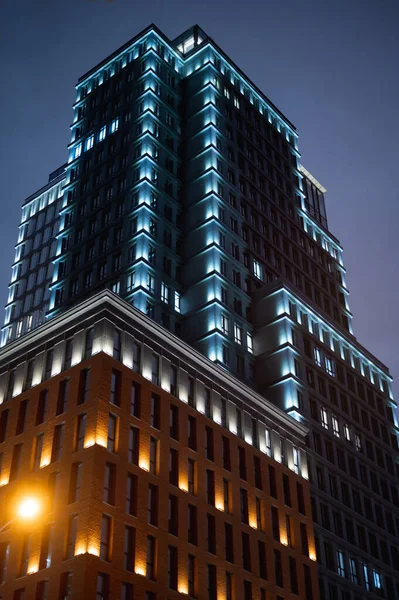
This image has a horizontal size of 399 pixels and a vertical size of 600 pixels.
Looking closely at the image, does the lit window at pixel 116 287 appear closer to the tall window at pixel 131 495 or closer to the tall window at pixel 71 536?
the tall window at pixel 131 495

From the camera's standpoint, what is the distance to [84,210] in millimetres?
101688

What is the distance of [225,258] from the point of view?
304 feet

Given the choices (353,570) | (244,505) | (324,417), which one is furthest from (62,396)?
(353,570)

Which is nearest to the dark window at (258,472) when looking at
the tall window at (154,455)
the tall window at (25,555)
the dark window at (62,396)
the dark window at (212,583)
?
the dark window at (212,583)

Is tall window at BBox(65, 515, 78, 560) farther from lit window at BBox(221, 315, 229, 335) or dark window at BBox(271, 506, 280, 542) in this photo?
lit window at BBox(221, 315, 229, 335)

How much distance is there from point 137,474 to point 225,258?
132ft

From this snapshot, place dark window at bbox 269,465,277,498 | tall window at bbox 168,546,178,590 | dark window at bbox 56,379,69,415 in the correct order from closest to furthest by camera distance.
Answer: tall window at bbox 168,546,178,590, dark window at bbox 56,379,69,415, dark window at bbox 269,465,277,498

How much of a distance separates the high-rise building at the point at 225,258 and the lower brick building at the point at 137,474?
957 centimetres

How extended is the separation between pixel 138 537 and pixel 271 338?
3838cm

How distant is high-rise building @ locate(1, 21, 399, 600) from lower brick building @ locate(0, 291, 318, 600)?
9572mm

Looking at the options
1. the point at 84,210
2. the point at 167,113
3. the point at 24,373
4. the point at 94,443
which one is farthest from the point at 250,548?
the point at 167,113

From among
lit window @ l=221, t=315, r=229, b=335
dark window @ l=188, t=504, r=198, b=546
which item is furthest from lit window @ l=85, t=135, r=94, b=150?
dark window @ l=188, t=504, r=198, b=546

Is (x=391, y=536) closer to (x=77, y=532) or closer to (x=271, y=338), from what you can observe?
(x=271, y=338)

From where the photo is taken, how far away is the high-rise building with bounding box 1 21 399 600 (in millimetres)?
84750
